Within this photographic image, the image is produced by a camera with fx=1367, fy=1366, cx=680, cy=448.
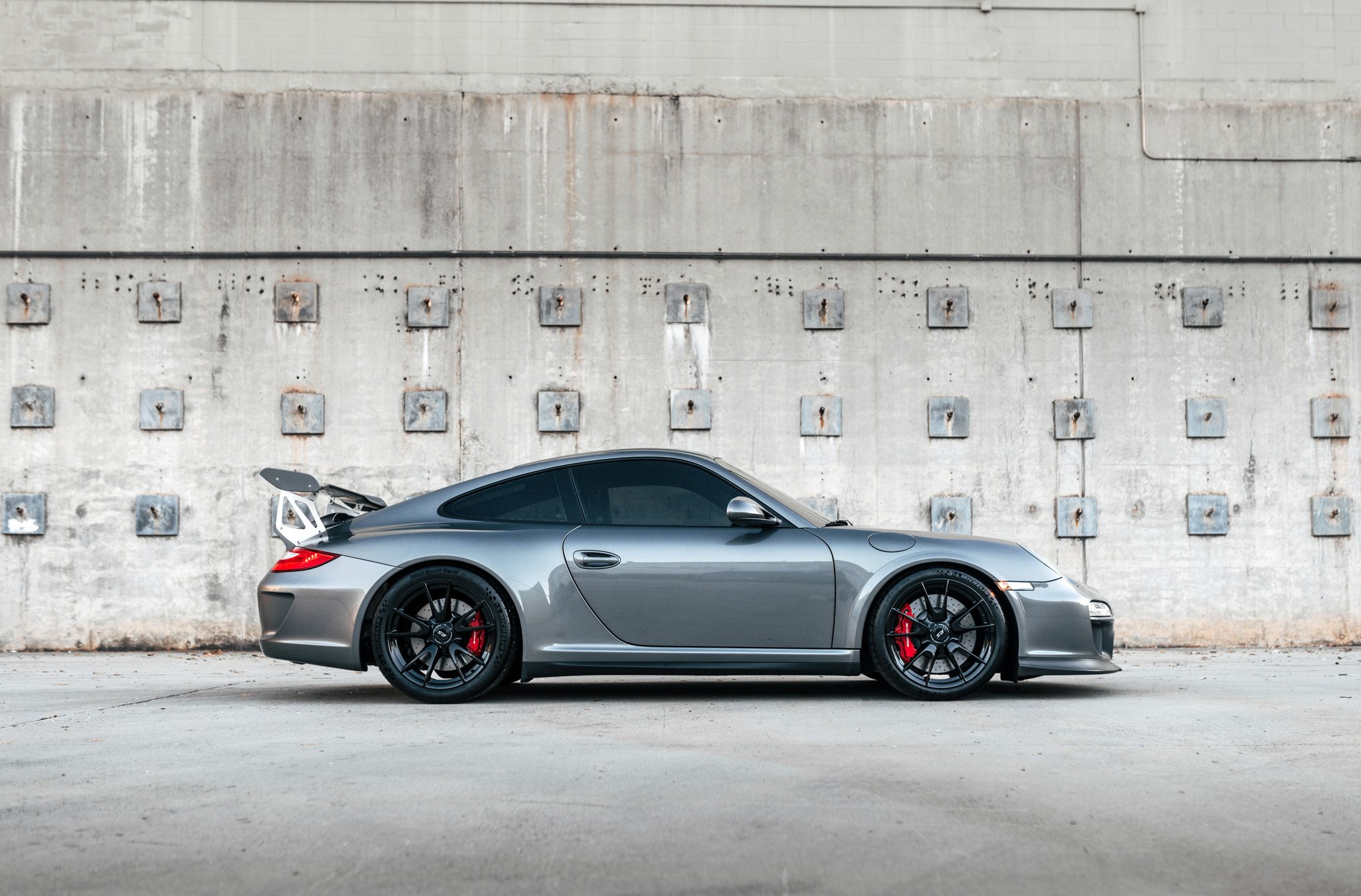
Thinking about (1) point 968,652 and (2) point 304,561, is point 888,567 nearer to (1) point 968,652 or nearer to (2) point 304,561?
(1) point 968,652

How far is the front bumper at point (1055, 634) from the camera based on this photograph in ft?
21.7

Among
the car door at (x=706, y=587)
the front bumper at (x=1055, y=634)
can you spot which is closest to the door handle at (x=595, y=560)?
the car door at (x=706, y=587)

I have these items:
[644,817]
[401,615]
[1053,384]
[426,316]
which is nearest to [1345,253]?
[1053,384]

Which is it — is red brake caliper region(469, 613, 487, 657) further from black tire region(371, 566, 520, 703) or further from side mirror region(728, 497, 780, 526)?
side mirror region(728, 497, 780, 526)

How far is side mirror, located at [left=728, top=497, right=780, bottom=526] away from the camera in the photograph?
21.4 ft

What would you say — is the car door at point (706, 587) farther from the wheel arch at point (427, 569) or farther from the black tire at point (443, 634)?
the black tire at point (443, 634)

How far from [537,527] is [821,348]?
5.28 m

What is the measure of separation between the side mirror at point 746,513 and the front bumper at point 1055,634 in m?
1.26

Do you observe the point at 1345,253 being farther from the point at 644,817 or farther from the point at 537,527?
the point at 644,817

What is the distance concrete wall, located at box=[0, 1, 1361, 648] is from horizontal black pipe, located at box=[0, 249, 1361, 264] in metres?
0.04

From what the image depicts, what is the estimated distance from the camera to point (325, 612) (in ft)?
21.7

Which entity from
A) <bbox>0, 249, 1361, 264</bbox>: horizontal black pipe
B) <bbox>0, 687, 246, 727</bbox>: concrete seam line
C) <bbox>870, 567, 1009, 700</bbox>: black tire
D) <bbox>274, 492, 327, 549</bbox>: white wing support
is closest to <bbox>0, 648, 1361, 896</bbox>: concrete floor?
<bbox>0, 687, 246, 727</bbox>: concrete seam line

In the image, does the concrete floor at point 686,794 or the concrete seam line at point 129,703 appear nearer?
the concrete floor at point 686,794

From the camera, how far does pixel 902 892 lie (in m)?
3.06
